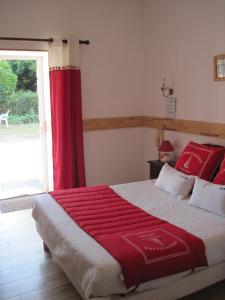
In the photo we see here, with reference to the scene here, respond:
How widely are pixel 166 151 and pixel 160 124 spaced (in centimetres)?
55

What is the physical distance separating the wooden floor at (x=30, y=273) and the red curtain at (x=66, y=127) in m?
0.91

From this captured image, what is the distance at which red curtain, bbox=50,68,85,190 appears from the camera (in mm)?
4316

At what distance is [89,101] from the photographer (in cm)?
465

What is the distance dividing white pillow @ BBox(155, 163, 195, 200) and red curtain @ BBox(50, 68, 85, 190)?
1.32m

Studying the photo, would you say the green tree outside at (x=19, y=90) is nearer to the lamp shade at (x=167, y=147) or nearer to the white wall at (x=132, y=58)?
the white wall at (x=132, y=58)

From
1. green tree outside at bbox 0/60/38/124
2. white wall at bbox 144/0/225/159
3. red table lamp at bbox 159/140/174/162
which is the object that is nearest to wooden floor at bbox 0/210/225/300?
green tree outside at bbox 0/60/38/124

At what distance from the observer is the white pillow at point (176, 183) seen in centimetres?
327

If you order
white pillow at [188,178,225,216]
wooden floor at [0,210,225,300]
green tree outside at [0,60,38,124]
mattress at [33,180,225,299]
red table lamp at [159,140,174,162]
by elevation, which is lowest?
wooden floor at [0,210,225,300]

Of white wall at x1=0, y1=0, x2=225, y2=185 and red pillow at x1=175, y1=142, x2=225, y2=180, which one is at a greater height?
white wall at x1=0, y1=0, x2=225, y2=185

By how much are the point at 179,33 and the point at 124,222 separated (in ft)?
8.40

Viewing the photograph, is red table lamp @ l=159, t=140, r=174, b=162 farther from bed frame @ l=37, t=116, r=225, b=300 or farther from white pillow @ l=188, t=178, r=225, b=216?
white pillow @ l=188, t=178, r=225, b=216

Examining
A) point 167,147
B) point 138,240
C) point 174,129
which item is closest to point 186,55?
point 174,129

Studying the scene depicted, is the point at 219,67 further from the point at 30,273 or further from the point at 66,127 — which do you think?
the point at 30,273

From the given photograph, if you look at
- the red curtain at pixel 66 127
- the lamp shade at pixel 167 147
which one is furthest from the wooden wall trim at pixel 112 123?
the lamp shade at pixel 167 147
